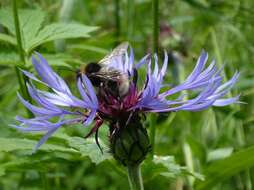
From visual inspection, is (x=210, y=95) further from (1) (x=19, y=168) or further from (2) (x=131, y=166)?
(1) (x=19, y=168)

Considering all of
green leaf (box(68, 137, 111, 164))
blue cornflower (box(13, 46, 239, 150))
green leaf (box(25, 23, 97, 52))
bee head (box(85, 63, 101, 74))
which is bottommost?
green leaf (box(68, 137, 111, 164))

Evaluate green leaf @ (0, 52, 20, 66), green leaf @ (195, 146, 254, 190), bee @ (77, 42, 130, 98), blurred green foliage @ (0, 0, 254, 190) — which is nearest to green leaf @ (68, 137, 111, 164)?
blurred green foliage @ (0, 0, 254, 190)

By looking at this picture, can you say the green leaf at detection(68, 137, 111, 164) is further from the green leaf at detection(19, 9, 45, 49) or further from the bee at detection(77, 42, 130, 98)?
the green leaf at detection(19, 9, 45, 49)

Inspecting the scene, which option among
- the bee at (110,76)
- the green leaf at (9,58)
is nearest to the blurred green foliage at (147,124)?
the green leaf at (9,58)

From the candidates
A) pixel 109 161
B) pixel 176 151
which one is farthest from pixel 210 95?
pixel 176 151

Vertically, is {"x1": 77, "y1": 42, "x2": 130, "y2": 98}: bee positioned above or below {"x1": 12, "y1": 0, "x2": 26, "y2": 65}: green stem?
below

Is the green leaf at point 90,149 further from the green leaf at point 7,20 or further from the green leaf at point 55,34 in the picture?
the green leaf at point 7,20

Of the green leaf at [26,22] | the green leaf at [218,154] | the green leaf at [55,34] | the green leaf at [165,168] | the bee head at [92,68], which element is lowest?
the green leaf at [218,154]
